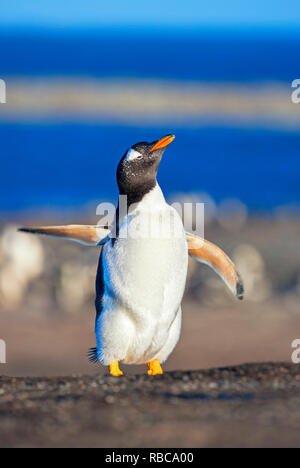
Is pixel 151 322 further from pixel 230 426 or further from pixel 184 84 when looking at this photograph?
pixel 184 84

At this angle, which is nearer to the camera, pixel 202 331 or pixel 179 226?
pixel 179 226

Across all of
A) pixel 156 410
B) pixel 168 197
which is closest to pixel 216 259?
pixel 156 410

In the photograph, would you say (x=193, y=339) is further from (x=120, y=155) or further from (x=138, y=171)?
(x=120, y=155)

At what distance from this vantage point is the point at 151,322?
502 centimetres

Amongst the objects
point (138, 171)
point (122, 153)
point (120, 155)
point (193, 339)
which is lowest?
point (138, 171)

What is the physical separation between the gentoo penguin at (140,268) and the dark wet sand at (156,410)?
31 centimetres

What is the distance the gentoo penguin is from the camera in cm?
496

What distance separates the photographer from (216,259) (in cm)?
563

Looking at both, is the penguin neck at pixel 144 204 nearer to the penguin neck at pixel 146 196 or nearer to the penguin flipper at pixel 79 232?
the penguin neck at pixel 146 196

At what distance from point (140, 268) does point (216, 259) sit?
0.83 metres

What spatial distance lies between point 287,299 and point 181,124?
2253 cm

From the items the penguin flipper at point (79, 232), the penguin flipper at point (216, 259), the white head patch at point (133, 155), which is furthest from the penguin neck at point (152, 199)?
the penguin flipper at point (216, 259)

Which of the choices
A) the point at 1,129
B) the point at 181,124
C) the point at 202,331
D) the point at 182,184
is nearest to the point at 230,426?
the point at 202,331

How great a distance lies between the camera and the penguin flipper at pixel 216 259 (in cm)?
562
